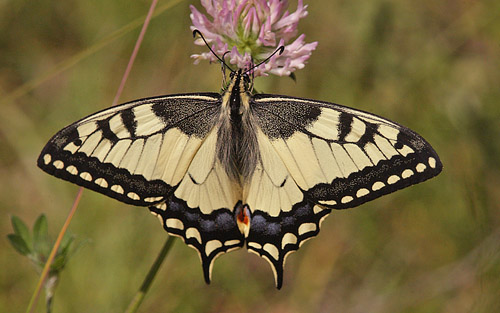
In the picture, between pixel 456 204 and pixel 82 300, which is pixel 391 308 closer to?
pixel 456 204

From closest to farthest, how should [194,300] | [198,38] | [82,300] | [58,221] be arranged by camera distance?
[198,38] < [82,300] < [194,300] < [58,221]

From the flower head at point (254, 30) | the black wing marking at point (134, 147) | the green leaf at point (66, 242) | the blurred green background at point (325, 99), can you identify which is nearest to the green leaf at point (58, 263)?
the green leaf at point (66, 242)

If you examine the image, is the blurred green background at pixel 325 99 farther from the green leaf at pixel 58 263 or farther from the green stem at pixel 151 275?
the green stem at pixel 151 275

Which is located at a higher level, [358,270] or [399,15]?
[399,15]

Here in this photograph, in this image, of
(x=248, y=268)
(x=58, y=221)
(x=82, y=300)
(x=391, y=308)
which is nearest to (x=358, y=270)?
Answer: (x=391, y=308)

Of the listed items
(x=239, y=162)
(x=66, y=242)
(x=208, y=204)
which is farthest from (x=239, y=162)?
(x=66, y=242)

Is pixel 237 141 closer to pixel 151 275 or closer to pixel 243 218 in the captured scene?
pixel 243 218

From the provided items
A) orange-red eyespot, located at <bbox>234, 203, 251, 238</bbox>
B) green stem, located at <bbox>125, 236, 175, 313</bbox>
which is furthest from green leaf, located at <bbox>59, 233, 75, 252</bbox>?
orange-red eyespot, located at <bbox>234, 203, 251, 238</bbox>
